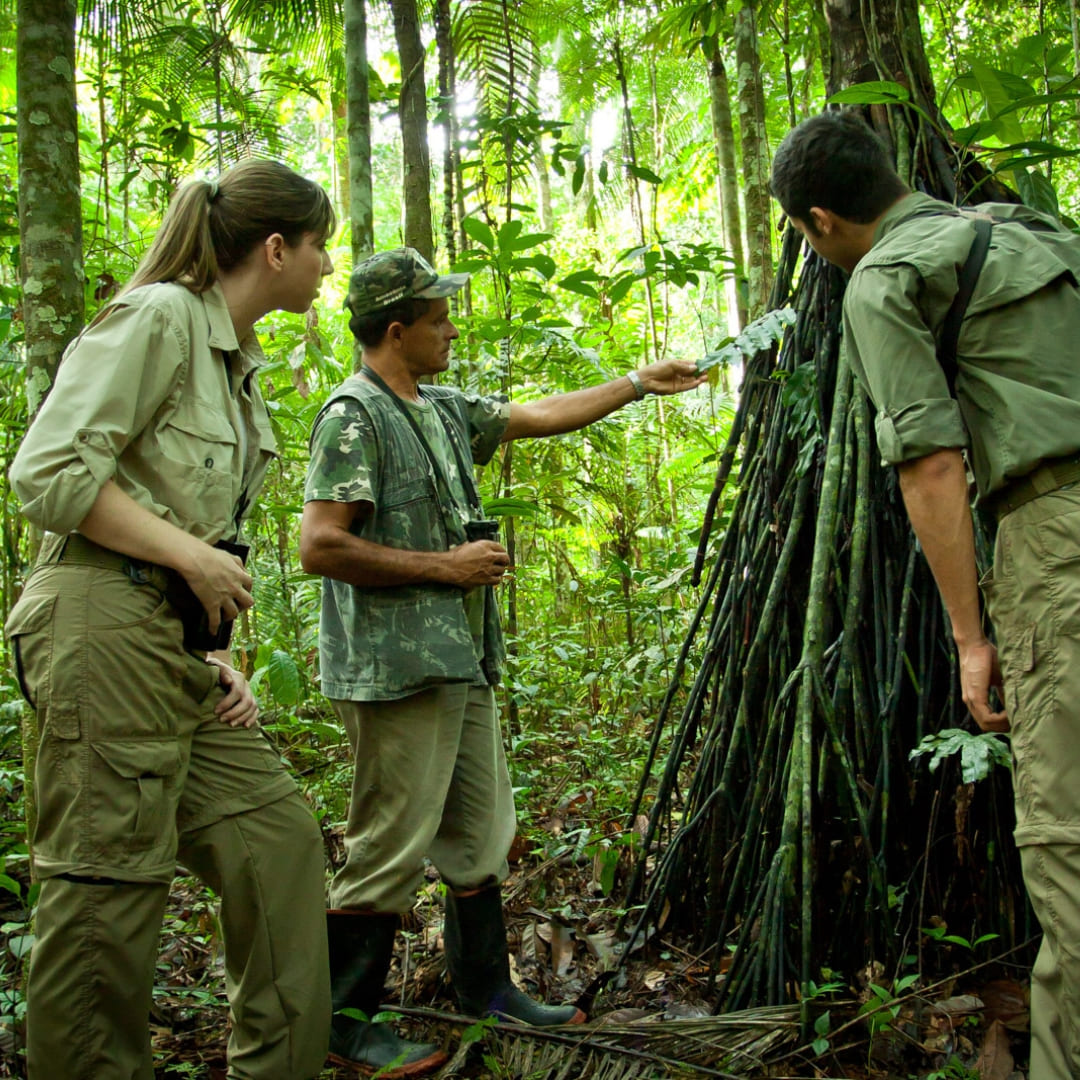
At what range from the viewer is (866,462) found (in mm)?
2680

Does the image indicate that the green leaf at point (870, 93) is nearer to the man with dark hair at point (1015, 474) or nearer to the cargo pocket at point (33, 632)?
the man with dark hair at point (1015, 474)

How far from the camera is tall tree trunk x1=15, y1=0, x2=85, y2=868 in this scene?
7.50 ft

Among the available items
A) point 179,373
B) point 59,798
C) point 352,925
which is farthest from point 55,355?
point 352,925

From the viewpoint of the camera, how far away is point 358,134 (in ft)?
13.0

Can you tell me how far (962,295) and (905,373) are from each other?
177 millimetres

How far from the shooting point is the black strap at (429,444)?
103 inches

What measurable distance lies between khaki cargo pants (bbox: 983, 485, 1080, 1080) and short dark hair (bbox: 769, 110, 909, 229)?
0.69 meters

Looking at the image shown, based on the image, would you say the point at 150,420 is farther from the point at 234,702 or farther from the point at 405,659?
the point at 405,659

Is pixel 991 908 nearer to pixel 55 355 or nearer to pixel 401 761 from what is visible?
pixel 401 761

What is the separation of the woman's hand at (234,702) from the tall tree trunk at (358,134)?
2095mm

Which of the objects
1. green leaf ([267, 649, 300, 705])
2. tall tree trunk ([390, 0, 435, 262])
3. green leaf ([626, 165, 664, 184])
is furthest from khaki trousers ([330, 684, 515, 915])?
green leaf ([626, 165, 664, 184])

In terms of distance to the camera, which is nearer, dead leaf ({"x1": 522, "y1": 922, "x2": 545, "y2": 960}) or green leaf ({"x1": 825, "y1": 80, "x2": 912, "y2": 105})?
green leaf ({"x1": 825, "y1": 80, "x2": 912, "y2": 105})

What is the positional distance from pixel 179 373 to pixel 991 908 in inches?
86.1

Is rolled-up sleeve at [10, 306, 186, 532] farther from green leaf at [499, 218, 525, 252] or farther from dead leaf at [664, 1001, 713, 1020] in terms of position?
green leaf at [499, 218, 525, 252]
